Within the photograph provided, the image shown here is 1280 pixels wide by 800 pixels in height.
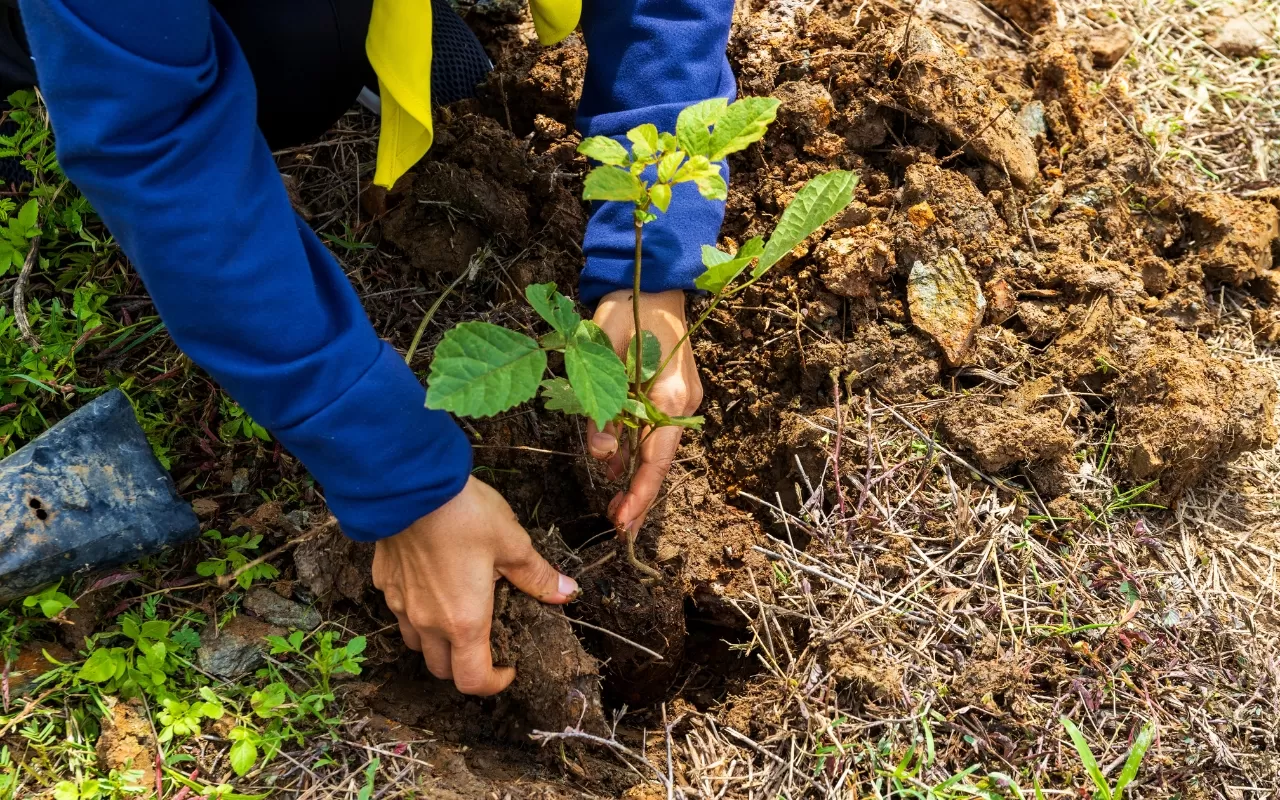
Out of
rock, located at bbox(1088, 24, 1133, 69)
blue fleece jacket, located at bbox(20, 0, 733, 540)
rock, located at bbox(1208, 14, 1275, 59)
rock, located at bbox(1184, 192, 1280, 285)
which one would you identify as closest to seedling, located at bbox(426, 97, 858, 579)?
blue fleece jacket, located at bbox(20, 0, 733, 540)

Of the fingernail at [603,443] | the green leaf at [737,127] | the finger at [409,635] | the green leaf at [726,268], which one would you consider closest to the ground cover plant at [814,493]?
the finger at [409,635]

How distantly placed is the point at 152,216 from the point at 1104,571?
194 cm

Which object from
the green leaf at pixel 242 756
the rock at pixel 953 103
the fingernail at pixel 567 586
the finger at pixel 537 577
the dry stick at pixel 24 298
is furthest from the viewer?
the rock at pixel 953 103

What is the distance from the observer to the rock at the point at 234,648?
1770mm

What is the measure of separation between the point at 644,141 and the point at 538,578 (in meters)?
0.85

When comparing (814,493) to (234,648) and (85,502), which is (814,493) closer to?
(234,648)

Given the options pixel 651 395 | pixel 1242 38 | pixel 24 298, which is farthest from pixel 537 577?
pixel 1242 38

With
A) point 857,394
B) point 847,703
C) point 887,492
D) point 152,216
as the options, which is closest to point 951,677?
point 847,703

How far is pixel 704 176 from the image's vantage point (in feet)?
4.45

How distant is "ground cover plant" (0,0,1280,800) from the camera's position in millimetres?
1759

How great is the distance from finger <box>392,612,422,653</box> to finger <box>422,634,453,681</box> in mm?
25

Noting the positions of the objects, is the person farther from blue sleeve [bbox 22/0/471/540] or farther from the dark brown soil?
the dark brown soil

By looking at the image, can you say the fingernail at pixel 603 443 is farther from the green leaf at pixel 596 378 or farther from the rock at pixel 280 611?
the rock at pixel 280 611

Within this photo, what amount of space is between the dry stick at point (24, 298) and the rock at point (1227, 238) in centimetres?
275
